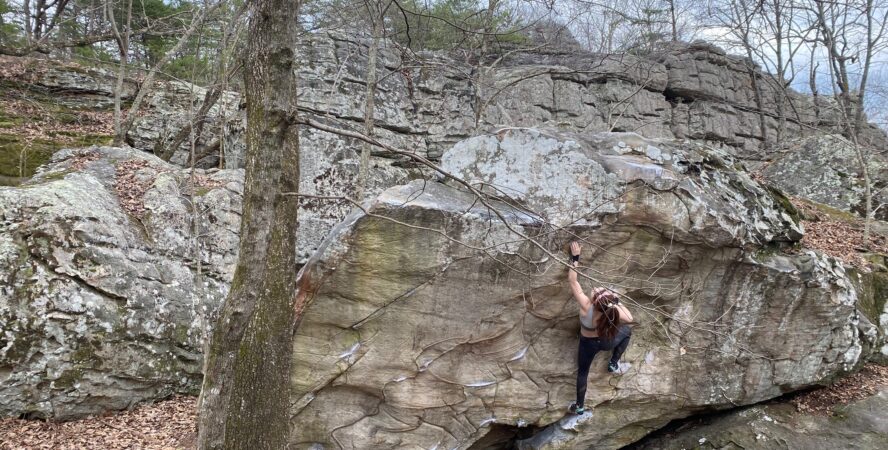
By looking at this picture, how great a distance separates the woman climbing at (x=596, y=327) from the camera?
228 inches

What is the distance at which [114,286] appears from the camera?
6.73 metres

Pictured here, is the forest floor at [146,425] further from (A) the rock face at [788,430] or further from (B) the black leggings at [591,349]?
(B) the black leggings at [591,349]

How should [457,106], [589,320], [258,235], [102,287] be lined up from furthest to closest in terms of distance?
[457,106] < [102,287] < [589,320] < [258,235]

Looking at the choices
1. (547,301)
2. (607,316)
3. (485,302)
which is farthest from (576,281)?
(485,302)

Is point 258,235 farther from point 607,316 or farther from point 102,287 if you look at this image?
point 607,316

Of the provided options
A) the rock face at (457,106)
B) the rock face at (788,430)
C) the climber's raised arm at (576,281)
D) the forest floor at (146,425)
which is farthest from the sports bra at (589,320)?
the forest floor at (146,425)

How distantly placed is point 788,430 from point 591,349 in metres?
2.96

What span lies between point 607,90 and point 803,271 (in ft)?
35.8

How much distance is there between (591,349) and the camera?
20.9 ft

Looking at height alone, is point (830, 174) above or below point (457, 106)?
below

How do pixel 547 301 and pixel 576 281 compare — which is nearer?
pixel 576 281

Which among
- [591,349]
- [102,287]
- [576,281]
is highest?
[576,281]

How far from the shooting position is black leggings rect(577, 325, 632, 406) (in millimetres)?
6320

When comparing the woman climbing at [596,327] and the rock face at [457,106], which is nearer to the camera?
the woman climbing at [596,327]
